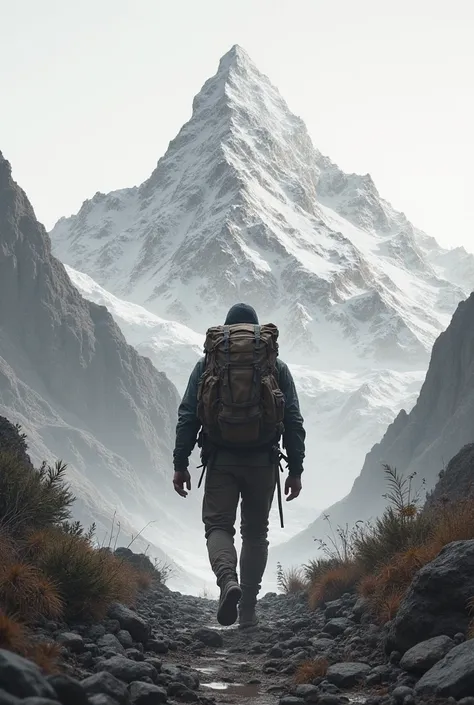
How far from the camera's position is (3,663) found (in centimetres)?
328

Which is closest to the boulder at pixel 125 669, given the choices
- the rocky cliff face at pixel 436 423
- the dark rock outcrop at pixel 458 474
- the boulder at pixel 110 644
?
the boulder at pixel 110 644

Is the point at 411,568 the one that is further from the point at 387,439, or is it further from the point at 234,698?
the point at 387,439

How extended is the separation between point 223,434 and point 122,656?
82.7 inches

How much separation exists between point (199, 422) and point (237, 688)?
89.8 inches

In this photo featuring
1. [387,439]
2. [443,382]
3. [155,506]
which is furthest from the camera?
[155,506]

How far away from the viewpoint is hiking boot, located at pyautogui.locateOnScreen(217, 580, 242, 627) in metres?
6.59

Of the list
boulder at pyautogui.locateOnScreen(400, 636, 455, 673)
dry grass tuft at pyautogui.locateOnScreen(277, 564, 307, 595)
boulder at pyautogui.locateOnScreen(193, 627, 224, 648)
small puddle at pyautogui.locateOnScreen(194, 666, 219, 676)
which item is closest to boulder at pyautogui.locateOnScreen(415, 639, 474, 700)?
boulder at pyautogui.locateOnScreen(400, 636, 455, 673)

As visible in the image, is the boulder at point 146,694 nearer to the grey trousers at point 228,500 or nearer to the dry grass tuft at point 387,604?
the dry grass tuft at point 387,604

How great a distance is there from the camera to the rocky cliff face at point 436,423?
78.8 metres

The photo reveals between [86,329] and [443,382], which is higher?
[86,329]

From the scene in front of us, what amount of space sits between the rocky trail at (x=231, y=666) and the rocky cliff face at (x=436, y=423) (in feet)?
205

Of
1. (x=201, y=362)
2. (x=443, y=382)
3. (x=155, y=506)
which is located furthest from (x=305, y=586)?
(x=155, y=506)

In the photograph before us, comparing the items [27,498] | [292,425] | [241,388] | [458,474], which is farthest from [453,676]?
[458,474]

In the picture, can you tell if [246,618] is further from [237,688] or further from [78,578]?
[237,688]
